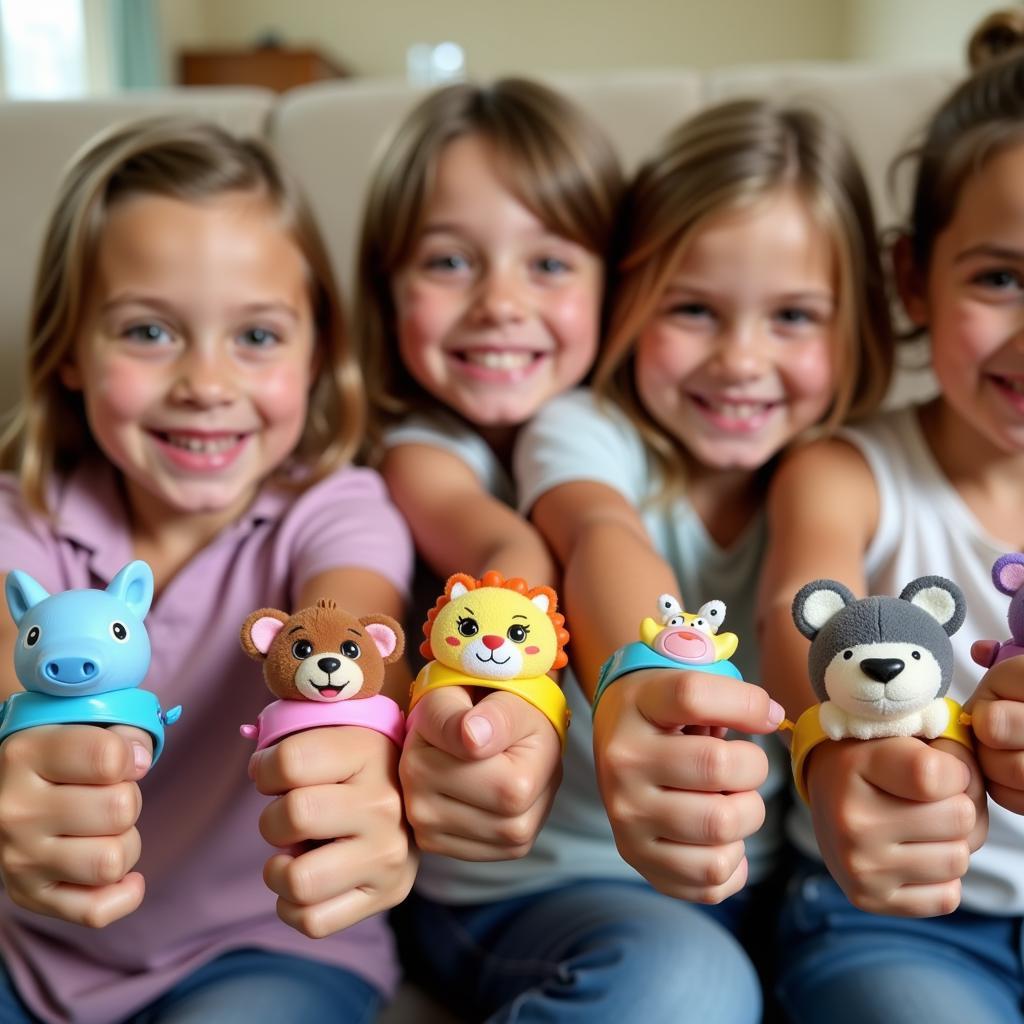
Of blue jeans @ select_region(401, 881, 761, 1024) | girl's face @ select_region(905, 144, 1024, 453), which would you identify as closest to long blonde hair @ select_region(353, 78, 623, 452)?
girl's face @ select_region(905, 144, 1024, 453)

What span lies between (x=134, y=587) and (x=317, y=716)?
0.42 feet

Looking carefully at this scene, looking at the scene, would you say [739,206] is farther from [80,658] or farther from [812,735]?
[80,658]

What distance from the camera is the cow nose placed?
0.50 metres

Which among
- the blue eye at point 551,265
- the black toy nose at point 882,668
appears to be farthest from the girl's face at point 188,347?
the black toy nose at point 882,668

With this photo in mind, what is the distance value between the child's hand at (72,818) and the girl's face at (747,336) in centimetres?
59

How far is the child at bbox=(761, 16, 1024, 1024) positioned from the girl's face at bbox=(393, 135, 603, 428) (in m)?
0.26

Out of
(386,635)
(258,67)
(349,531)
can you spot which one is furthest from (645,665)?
(258,67)

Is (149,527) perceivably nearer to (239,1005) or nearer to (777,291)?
(239,1005)

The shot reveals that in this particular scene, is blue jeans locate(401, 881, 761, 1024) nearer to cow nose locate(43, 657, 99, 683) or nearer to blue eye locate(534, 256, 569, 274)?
cow nose locate(43, 657, 99, 683)

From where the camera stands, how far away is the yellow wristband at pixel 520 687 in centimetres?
54

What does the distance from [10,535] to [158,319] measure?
8.6 inches

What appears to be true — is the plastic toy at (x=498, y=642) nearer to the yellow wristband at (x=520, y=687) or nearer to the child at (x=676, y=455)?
the yellow wristband at (x=520, y=687)

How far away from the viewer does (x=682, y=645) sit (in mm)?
516

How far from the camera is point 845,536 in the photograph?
0.83m
